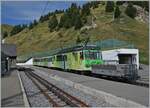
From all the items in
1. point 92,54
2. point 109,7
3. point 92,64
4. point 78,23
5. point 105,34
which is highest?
point 109,7

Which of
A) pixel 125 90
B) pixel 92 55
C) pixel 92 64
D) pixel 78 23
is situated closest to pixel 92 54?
pixel 92 55

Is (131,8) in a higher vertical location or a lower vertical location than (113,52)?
higher

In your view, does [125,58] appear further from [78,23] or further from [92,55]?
[78,23]

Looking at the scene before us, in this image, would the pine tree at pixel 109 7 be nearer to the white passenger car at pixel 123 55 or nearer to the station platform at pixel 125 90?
the white passenger car at pixel 123 55

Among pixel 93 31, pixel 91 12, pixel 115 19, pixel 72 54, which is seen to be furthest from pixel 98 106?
pixel 91 12

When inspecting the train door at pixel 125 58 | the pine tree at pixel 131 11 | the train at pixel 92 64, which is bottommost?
the train at pixel 92 64

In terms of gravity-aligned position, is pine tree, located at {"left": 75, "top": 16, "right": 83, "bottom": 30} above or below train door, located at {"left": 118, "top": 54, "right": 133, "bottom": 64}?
above

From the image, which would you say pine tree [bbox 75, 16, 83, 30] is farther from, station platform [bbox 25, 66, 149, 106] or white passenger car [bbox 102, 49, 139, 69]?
station platform [bbox 25, 66, 149, 106]

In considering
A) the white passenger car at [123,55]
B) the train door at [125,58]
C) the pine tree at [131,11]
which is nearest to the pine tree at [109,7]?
the pine tree at [131,11]

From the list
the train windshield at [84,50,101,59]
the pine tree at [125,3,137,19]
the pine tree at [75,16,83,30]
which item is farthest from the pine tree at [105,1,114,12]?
the train windshield at [84,50,101,59]

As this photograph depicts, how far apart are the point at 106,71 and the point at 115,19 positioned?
117m

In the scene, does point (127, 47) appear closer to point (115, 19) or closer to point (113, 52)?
point (113, 52)

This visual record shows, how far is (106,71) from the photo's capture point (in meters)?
32.2

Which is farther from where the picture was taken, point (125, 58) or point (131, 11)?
point (131, 11)
